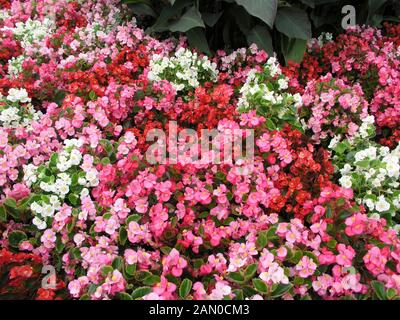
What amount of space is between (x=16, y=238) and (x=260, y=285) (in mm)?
1009

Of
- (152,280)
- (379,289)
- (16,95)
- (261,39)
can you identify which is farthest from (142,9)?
(379,289)

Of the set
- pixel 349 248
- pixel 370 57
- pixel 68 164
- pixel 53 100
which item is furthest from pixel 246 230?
pixel 370 57

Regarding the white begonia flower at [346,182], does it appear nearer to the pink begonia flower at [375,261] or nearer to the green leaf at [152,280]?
the pink begonia flower at [375,261]

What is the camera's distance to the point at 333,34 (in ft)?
11.8

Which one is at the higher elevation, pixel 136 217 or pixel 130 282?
pixel 136 217

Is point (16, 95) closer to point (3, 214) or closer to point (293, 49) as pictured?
point (3, 214)

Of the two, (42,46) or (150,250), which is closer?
(150,250)

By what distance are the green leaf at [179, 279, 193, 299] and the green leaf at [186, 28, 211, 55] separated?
76.0 inches

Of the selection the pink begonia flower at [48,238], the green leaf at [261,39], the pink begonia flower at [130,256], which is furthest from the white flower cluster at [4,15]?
the pink begonia flower at [130,256]

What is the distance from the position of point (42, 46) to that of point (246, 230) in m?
2.23

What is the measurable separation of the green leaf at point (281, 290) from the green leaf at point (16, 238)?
3.38 ft

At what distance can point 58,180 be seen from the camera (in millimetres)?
1932
